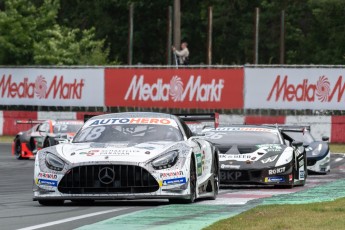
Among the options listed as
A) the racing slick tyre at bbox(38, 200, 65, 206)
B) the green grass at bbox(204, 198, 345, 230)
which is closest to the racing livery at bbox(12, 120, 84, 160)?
the racing slick tyre at bbox(38, 200, 65, 206)

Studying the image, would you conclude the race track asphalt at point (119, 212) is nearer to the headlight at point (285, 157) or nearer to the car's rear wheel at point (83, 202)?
the car's rear wheel at point (83, 202)

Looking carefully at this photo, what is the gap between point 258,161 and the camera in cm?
2214

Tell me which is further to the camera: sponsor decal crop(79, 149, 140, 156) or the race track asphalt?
sponsor decal crop(79, 149, 140, 156)

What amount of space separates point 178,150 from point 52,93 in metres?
30.0

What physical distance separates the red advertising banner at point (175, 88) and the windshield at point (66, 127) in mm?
8330

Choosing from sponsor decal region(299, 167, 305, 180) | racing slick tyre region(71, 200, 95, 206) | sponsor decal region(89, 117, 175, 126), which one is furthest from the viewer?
sponsor decal region(299, 167, 305, 180)

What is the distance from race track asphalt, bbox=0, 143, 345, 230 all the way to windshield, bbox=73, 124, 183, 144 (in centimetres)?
84

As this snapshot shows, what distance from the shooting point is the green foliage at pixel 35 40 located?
5703 cm

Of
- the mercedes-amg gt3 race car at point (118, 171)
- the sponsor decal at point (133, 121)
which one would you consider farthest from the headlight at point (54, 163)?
the sponsor decal at point (133, 121)

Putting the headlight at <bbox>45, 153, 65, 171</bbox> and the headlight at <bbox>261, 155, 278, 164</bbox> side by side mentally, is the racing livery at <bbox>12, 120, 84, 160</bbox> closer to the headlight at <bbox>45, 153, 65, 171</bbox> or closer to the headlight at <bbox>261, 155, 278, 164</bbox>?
the headlight at <bbox>261, 155, 278, 164</bbox>

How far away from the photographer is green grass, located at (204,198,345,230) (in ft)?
44.1

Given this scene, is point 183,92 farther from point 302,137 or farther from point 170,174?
point 170,174

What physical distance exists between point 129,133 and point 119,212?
2326 millimetres

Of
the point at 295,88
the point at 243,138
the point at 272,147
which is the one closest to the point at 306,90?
the point at 295,88
